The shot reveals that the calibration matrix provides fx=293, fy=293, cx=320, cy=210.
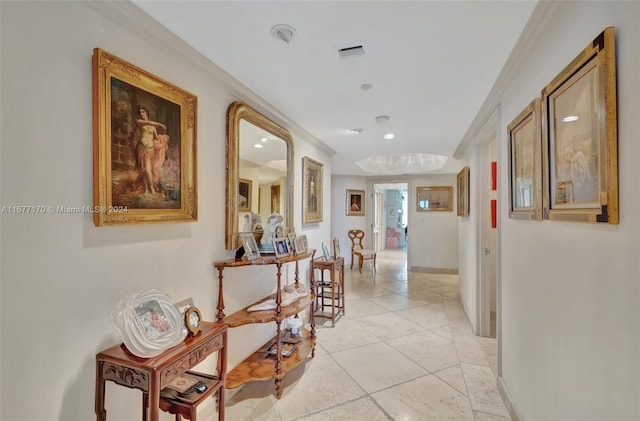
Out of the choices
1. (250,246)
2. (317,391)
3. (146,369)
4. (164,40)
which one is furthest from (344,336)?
(164,40)

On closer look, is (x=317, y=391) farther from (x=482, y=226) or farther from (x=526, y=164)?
(x=482, y=226)

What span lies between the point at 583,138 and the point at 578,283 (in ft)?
1.85

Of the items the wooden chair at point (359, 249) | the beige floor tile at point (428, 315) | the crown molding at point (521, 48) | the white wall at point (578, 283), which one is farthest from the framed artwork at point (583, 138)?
the wooden chair at point (359, 249)

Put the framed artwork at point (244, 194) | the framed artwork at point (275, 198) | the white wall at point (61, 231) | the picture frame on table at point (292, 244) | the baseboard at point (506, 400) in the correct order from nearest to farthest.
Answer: the white wall at point (61, 231) → the baseboard at point (506, 400) → the framed artwork at point (244, 194) → the picture frame on table at point (292, 244) → the framed artwork at point (275, 198)

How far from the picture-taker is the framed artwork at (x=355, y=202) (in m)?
7.26

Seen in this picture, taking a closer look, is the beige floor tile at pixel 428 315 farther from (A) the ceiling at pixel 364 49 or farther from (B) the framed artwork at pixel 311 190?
(A) the ceiling at pixel 364 49

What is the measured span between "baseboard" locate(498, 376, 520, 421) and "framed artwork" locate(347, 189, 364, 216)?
5183 mm

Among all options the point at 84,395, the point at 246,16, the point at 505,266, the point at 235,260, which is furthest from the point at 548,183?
the point at 84,395

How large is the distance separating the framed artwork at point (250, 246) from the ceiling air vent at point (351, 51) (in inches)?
56.2

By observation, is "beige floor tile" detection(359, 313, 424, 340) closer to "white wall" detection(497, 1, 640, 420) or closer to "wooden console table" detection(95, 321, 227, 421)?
"white wall" detection(497, 1, 640, 420)

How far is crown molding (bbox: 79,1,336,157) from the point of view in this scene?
132cm

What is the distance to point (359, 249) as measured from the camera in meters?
7.06

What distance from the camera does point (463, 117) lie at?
2.96 metres

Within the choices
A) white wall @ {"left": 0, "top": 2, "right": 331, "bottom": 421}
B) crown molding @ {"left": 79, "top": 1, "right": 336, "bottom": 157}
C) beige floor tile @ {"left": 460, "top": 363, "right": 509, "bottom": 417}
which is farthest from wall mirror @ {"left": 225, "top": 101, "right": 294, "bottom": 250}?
beige floor tile @ {"left": 460, "top": 363, "right": 509, "bottom": 417}
